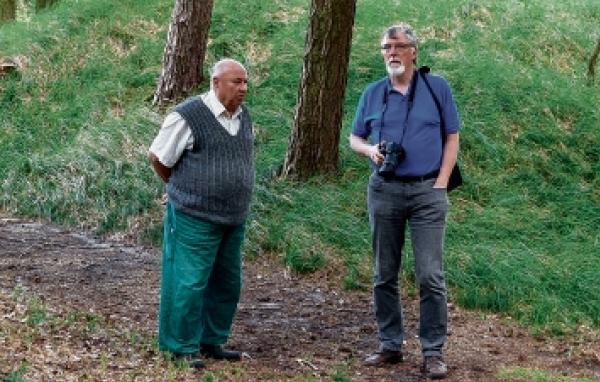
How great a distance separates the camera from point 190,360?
5566 millimetres

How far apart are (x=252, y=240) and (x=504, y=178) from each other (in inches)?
110

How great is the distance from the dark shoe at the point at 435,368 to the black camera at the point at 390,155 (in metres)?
1.14

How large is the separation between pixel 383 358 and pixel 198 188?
1.55 metres

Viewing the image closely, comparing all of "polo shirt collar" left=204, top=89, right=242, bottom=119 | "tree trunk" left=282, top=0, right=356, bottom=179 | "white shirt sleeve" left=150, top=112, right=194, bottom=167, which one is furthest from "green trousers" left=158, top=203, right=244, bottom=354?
"tree trunk" left=282, top=0, right=356, bottom=179

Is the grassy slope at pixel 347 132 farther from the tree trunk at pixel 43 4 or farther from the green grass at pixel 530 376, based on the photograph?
the tree trunk at pixel 43 4

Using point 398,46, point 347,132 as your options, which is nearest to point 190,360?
point 398,46

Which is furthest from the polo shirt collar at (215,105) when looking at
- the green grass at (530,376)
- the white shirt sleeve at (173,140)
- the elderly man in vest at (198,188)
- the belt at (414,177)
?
the green grass at (530,376)

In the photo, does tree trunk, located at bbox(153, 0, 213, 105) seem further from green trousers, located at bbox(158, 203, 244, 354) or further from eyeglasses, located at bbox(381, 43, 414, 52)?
eyeglasses, located at bbox(381, 43, 414, 52)

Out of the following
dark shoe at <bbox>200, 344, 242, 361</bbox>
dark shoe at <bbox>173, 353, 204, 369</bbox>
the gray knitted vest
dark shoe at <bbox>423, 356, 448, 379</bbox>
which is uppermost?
the gray knitted vest

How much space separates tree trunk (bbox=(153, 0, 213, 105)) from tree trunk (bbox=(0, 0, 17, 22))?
25.4ft

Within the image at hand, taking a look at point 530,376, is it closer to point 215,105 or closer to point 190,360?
point 190,360

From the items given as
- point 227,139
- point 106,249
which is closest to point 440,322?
point 227,139

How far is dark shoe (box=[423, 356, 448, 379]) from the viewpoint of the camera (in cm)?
559

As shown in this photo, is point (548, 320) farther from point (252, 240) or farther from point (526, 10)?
point (526, 10)
